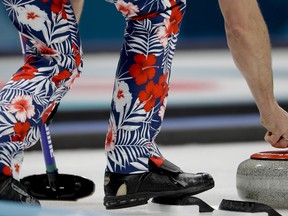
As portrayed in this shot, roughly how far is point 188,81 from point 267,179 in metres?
2.30

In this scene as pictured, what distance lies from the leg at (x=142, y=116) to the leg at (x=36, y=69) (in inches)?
6.6

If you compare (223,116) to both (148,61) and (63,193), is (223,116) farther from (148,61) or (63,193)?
(148,61)

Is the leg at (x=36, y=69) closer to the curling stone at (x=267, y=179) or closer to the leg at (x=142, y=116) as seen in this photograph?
the leg at (x=142, y=116)

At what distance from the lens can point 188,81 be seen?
479cm

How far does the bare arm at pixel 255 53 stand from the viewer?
2330 millimetres

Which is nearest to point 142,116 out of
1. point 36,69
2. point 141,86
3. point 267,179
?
point 141,86

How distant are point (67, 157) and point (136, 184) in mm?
2055

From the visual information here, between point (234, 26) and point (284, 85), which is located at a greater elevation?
point (234, 26)

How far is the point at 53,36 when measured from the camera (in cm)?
220

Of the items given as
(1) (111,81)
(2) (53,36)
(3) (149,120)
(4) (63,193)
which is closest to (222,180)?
(4) (63,193)

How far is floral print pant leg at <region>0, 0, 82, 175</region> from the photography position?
2.13 meters

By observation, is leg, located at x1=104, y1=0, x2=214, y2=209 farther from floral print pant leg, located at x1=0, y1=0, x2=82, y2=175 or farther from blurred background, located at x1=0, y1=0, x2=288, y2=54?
blurred background, located at x1=0, y1=0, x2=288, y2=54

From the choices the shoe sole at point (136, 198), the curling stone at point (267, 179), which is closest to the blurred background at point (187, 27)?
the curling stone at point (267, 179)

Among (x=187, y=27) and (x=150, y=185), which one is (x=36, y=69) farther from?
(x=187, y=27)
